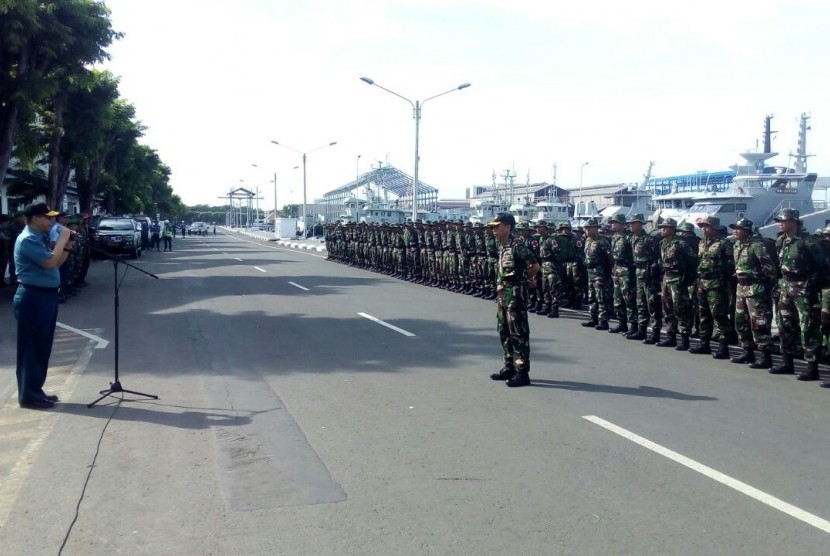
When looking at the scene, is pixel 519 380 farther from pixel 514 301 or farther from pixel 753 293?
pixel 753 293

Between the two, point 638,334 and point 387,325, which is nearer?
point 638,334

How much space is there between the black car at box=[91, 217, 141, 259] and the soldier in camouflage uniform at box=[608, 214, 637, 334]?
74.1 feet

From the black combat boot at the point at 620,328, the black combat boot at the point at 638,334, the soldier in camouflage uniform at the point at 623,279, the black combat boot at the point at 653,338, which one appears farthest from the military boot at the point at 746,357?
the black combat boot at the point at 620,328

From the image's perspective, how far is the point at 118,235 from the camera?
31156 millimetres

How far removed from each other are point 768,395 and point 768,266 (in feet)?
6.61

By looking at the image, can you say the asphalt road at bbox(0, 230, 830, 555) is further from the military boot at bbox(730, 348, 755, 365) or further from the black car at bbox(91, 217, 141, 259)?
the black car at bbox(91, 217, 141, 259)

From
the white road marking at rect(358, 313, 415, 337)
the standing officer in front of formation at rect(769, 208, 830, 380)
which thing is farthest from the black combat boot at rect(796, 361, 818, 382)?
the white road marking at rect(358, 313, 415, 337)

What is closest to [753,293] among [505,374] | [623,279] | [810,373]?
[810,373]

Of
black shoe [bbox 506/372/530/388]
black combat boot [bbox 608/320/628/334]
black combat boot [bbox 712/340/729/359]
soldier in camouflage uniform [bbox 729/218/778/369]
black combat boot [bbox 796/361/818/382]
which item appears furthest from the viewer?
black combat boot [bbox 608/320/628/334]

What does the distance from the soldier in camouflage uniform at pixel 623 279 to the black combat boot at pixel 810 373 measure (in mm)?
3247

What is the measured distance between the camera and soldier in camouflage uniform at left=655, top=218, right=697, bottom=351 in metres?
10.8

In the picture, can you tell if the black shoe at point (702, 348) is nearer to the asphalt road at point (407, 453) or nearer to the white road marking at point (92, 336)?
the asphalt road at point (407, 453)

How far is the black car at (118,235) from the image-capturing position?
30.5 meters

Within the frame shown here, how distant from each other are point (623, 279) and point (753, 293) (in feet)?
9.03
